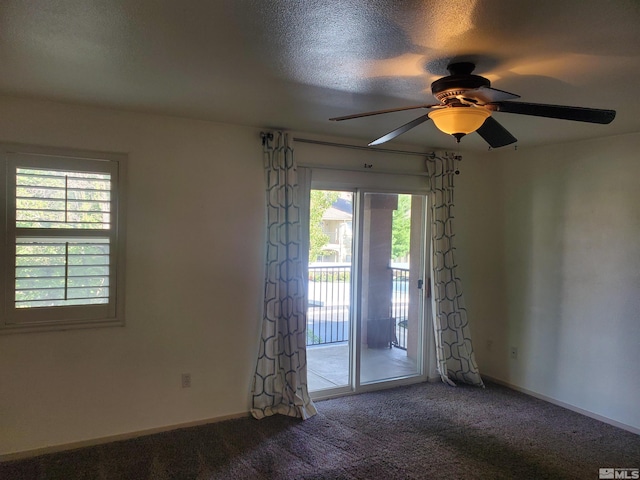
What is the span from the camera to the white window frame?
2.87 m

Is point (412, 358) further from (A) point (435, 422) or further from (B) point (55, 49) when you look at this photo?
(B) point (55, 49)

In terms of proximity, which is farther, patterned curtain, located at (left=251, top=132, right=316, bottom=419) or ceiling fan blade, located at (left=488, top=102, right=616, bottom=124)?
patterned curtain, located at (left=251, top=132, right=316, bottom=419)

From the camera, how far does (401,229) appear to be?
448 cm

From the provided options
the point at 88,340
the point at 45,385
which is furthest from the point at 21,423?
the point at 88,340

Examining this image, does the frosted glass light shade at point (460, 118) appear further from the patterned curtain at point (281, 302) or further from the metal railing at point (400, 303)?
the metal railing at point (400, 303)

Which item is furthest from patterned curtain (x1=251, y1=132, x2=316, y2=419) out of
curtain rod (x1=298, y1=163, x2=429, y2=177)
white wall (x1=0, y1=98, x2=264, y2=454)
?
curtain rod (x1=298, y1=163, x2=429, y2=177)

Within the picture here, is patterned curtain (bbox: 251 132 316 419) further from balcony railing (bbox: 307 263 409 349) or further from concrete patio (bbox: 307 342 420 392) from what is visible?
concrete patio (bbox: 307 342 420 392)

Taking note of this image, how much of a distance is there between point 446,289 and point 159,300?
266cm

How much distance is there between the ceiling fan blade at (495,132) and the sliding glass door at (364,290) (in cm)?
175

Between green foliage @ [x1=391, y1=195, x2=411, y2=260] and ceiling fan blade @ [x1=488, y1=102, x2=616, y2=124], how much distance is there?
2.36 metres

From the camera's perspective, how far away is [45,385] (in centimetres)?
301

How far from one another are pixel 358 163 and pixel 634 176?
2192mm

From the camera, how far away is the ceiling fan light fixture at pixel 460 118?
6.91ft

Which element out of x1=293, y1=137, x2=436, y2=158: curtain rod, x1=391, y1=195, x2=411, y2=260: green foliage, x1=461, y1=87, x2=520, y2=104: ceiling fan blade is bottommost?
x1=391, y1=195, x2=411, y2=260: green foliage
